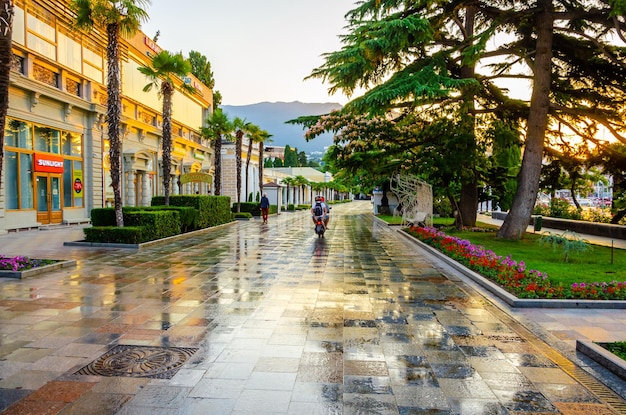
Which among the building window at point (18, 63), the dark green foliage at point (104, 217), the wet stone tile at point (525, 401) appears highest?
the building window at point (18, 63)

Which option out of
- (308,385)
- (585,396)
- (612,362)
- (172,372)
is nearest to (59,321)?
(172,372)

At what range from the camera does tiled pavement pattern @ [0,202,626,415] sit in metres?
3.92

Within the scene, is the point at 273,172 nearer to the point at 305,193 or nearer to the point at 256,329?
the point at 305,193

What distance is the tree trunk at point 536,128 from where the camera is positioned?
1546cm

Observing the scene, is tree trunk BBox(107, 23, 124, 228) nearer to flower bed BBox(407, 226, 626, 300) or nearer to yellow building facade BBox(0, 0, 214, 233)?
yellow building facade BBox(0, 0, 214, 233)

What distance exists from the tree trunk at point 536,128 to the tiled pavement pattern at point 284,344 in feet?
25.4

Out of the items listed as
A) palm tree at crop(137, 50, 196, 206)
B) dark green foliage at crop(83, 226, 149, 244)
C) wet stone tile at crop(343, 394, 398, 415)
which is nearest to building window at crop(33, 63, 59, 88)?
palm tree at crop(137, 50, 196, 206)

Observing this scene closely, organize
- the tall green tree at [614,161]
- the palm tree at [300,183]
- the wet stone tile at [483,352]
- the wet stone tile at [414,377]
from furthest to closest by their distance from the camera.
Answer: the palm tree at [300,183]
the tall green tree at [614,161]
the wet stone tile at [483,352]
the wet stone tile at [414,377]

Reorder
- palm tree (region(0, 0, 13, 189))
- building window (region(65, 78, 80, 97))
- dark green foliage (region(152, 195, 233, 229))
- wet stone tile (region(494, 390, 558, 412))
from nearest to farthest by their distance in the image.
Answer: wet stone tile (region(494, 390, 558, 412)) → palm tree (region(0, 0, 13, 189)) → dark green foliage (region(152, 195, 233, 229)) → building window (region(65, 78, 80, 97))

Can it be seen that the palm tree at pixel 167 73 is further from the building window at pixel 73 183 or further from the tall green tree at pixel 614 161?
the tall green tree at pixel 614 161

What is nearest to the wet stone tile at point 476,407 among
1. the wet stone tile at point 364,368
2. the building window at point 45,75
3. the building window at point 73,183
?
the wet stone tile at point 364,368

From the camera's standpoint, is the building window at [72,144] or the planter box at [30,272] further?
the building window at [72,144]

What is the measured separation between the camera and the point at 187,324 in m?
6.14

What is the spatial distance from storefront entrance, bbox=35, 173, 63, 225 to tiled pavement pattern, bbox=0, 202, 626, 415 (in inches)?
511
